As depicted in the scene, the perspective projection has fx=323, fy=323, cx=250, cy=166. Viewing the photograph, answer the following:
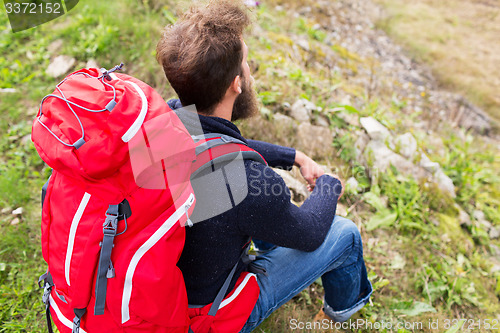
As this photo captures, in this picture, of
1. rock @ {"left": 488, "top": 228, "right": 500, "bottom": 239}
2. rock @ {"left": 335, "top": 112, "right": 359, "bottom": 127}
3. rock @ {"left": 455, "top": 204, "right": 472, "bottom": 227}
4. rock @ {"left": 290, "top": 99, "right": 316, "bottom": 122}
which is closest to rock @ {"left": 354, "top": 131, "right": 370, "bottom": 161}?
rock @ {"left": 335, "top": 112, "right": 359, "bottom": 127}

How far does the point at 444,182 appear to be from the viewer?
14.1 feet

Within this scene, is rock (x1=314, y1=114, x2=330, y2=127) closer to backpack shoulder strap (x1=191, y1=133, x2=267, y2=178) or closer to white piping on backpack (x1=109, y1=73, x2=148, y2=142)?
backpack shoulder strap (x1=191, y1=133, x2=267, y2=178)

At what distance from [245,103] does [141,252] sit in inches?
47.8

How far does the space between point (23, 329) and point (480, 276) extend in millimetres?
4494

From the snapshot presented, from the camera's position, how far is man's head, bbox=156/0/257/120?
1.75 m

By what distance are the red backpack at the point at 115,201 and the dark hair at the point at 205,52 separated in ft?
1.00

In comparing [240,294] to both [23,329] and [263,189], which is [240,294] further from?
[23,329]

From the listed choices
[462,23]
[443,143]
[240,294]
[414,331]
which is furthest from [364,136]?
[462,23]

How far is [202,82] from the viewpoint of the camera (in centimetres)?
180

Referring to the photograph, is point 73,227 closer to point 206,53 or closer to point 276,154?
point 206,53

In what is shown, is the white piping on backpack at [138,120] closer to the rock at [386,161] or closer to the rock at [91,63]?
the rock at [386,161]

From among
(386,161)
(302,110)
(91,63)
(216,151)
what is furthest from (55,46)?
(386,161)

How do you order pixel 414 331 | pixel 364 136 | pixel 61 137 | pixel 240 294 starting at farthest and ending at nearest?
pixel 364 136
pixel 414 331
pixel 240 294
pixel 61 137

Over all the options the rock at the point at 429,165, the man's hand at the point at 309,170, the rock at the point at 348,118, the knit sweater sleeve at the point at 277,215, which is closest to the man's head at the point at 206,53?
the knit sweater sleeve at the point at 277,215
